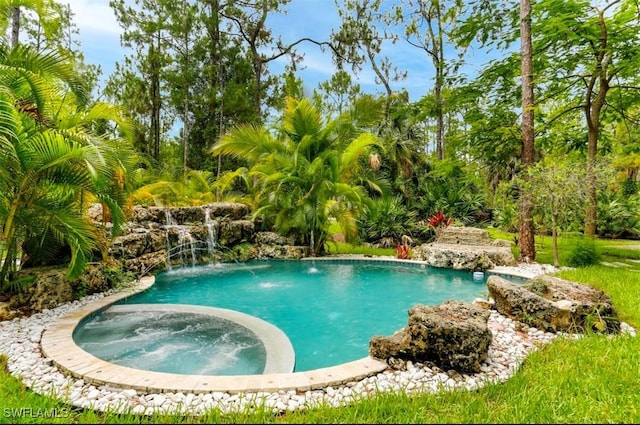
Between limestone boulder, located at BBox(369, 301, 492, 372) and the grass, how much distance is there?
1.17ft

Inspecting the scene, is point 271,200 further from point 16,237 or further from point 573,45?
point 573,45

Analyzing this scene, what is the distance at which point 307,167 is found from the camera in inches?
385

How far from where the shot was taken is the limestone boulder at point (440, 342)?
318 centimetres

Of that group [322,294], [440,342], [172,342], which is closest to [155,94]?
[322,294]

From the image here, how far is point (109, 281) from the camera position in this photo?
622cm

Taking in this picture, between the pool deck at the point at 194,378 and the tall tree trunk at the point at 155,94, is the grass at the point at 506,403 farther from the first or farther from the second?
the tall tree trunk at the point at 155,94

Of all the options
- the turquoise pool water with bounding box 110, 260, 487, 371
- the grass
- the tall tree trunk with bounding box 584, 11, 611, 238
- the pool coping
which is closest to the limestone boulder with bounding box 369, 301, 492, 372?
the pool coping

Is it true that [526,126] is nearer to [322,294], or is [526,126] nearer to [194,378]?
[322,294]

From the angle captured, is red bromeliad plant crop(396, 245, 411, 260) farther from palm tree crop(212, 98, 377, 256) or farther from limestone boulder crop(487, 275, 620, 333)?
limestone boulder crop(487, 275, 620, 333)

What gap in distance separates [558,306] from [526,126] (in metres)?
6.02

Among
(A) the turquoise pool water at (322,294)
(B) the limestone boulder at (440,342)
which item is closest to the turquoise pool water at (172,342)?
(A) the turquoise pool water at (322,294)

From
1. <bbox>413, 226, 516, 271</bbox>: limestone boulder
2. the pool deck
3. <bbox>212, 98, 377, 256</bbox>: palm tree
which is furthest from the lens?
<bbox>212, 98, 377, 256</bbox>: palm tree

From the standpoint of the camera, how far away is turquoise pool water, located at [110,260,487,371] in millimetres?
4598

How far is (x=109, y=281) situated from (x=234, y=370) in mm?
3886
